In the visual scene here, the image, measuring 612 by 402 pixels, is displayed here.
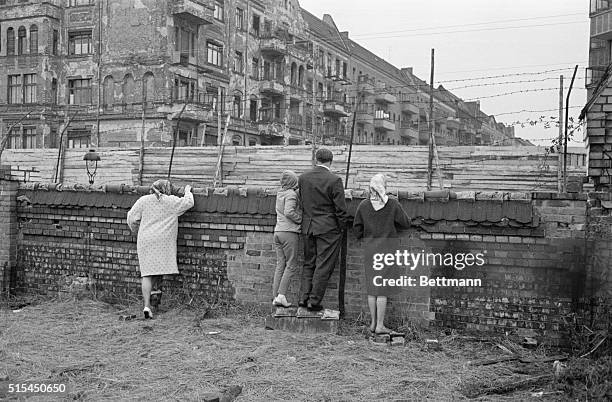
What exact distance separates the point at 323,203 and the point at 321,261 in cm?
61

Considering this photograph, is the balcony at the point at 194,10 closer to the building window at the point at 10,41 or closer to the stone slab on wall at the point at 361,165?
the building window at the point at 10,41

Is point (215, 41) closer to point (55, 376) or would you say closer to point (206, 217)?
point (206, 217)

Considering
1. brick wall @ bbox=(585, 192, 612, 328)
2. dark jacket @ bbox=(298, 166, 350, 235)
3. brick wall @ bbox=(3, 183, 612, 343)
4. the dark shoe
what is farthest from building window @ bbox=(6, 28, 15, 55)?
brick wall @ bbox=(585, 192, 612, 328)

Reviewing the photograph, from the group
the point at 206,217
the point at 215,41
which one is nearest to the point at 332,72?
the point at 215,41

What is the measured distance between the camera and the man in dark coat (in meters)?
6.31

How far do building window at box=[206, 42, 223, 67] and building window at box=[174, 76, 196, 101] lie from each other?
2283 mm

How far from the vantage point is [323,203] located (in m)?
6.35

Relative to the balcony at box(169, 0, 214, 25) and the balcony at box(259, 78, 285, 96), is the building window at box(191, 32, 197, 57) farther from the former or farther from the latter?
the balcony at box(259, 78, 285, 96)

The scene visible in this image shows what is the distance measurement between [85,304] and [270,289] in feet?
8.18

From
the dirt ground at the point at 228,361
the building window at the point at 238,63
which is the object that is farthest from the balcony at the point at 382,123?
the dirt ground at the point at 228,361

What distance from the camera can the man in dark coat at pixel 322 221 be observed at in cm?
631

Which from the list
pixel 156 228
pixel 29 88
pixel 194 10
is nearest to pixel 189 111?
pixel 194 10

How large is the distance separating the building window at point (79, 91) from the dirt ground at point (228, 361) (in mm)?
28553

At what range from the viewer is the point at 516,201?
595 centimetres
